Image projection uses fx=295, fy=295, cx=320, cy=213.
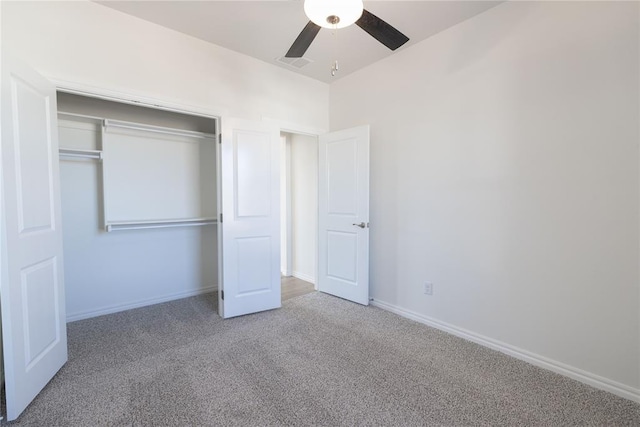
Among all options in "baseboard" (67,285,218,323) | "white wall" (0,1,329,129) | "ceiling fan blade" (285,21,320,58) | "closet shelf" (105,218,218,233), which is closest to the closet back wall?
"baseboard" (67,285,218,323)

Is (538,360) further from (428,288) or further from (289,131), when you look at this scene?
(289,131)

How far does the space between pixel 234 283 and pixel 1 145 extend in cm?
202

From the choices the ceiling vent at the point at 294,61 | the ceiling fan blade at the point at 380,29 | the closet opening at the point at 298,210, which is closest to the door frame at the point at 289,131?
the closet opening at the point at 298,210

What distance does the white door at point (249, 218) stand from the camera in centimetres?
300

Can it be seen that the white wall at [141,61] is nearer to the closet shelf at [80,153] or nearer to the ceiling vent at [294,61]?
the ceiling vent at [294,61]

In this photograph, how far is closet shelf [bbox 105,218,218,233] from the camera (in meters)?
3.07

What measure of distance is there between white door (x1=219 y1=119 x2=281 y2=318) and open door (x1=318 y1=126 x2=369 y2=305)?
73 cm

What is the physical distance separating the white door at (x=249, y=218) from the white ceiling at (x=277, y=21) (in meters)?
0.80

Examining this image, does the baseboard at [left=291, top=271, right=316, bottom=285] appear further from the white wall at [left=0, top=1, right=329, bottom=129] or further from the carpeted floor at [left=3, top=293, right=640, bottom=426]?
the white wall at [left=0, top=1, right=329, bottom=129]

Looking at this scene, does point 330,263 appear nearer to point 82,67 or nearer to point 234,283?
point 234,283

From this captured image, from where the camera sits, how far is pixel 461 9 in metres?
2.42

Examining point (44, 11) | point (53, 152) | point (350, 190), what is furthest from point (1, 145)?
point (350, 190)

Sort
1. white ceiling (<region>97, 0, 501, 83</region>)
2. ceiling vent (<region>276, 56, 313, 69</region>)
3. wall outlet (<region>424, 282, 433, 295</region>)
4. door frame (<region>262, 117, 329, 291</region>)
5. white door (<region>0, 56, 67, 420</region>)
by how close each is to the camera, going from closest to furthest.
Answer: white door (<region>0, 56, 67, 420</region>) → white ceiling (<region>97, 0, 501, 83</region>) → wall outlet (<region>424, 282, 433, 295</region>) → ceiling vent (<region>276, 56, 313, 69</region>) → door frame (<region>262, 117, 329, 291</region>)

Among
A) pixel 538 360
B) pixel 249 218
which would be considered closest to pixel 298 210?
pixel 249 218
